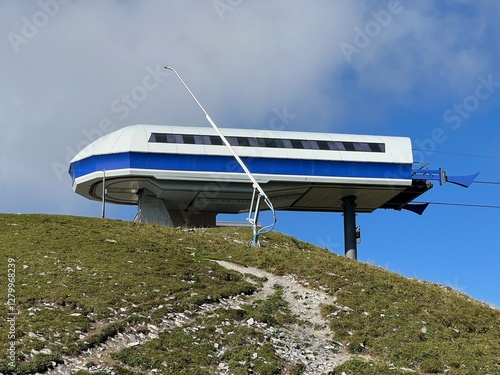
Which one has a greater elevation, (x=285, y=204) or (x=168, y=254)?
(x=285, y=204)

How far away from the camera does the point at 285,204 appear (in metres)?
59.0

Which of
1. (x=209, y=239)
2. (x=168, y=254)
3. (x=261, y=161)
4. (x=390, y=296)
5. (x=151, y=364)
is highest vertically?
(x=261, y=161)

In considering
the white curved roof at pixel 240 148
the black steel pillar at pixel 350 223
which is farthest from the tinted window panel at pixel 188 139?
the black steel pillar at pixel 350 223

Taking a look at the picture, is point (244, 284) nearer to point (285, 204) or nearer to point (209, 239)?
point (209, 239)

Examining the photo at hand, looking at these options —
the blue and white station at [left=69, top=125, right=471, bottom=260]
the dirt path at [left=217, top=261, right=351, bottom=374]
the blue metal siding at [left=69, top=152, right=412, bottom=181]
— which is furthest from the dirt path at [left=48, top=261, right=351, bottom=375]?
the blue and white station at [left=69, top=125, right=471, bottom=260]

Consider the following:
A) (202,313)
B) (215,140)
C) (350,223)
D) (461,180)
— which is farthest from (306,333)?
(461,180)

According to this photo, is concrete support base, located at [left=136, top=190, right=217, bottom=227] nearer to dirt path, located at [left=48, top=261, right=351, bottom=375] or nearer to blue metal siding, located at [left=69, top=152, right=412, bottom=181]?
blue metal siding, located at [left=69, top=152, right=412, bottom=181]

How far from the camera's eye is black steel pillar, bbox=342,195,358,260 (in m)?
58.2

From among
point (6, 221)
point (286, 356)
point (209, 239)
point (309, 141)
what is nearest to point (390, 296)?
point (286, 356)

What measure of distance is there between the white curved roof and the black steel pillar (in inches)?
177

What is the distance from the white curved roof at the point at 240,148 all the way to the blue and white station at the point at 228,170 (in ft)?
0.23

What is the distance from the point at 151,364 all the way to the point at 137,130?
33.6 metres

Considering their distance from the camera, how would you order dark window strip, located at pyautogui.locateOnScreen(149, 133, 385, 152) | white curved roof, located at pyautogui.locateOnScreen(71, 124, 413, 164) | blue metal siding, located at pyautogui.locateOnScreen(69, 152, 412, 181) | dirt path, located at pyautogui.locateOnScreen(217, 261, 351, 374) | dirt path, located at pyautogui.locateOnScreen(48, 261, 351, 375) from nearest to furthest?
dirt path, located at pyautogui.locateOnScreen(48, 261, 351, 375), dirt path, located at pyautogui.locateOnScreen(217, 261, 351, 374), blue metal siding, located at pyautogui.locateOnScreen(69, 152, 412, 181), white curved roof, located at pyautogui.locateOnScreen(71, 124, 413, 164), dark window strip, located at pyautogui.locateOnScreen(149, 133, 385, 152)

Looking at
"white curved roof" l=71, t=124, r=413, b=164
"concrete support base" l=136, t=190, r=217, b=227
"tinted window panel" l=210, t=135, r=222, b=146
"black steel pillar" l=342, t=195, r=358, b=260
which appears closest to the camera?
"white curved roof" l=71, t=124, r=413, b=164
